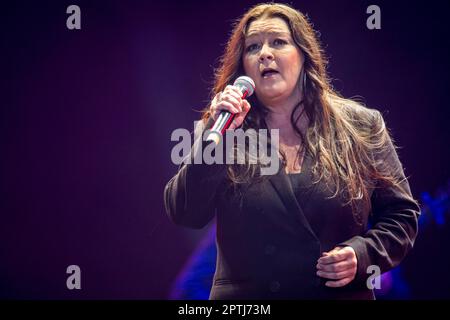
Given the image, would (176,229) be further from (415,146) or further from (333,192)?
(333,192)

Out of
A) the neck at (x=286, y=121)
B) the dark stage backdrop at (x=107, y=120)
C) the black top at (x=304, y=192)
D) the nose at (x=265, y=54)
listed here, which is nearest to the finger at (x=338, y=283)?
the black top at (x=304, y=192)

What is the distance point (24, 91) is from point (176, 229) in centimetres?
107

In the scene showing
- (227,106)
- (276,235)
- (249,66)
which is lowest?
(276,235)

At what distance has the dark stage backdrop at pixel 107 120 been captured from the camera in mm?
2606

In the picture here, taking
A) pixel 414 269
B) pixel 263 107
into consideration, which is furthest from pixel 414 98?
pixel 263 107

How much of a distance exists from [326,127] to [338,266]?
413 millimetres

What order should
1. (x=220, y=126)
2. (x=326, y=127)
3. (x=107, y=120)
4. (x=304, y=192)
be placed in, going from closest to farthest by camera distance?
(x=220, y=126), (x=304, y=192), (x=326, y=127), (x=107, y=120)

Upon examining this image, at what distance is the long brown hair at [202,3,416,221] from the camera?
1382mm

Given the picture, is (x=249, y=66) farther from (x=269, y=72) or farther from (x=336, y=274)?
(x=336, y=274)

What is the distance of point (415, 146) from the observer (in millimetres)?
2510

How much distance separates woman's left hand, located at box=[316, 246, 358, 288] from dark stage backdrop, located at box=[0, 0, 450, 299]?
1.39 metres

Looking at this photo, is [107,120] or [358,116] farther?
[107,120]

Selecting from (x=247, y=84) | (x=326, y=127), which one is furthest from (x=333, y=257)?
(x=247, y=84)

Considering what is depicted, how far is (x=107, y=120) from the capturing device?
8.79 feet
